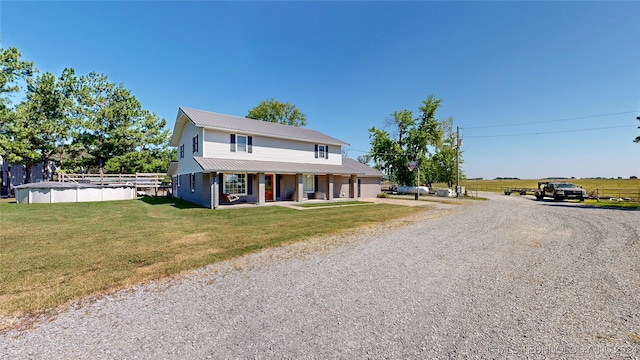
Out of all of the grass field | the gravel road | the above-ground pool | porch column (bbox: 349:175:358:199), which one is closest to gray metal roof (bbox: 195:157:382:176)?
porch column (bbox: 349:175:358:199)

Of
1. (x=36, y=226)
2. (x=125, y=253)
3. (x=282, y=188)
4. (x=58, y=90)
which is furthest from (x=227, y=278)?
(x=58, y=90)

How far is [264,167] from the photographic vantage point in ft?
59.9

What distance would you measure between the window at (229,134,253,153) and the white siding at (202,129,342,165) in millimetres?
217

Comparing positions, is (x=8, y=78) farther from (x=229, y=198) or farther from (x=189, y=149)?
(x=229, y=198)

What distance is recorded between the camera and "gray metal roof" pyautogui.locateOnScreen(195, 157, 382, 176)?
16.1 meters

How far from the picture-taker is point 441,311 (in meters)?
3.65

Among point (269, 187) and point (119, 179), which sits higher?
point (119, 179)

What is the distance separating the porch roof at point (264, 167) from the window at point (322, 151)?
99cm

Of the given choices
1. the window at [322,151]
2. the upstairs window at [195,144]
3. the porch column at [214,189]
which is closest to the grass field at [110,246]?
the porch column at [214,189]

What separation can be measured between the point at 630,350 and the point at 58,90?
40.2 m

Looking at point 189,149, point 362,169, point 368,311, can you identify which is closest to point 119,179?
point 189,149

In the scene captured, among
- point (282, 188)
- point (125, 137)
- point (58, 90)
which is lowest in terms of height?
point (282, 188)

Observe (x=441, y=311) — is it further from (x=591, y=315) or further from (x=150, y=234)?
(x=150, y=234)

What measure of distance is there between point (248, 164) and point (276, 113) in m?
28.5
